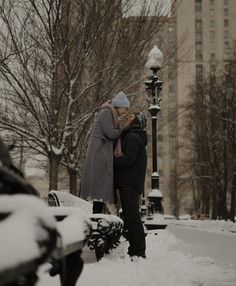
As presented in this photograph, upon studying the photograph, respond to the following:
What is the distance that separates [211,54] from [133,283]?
105332mm

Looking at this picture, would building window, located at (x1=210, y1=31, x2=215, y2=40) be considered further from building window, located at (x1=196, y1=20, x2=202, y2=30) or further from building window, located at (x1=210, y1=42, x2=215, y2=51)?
building window, located at (x1=196, y1=20, x2=202, y2=30)

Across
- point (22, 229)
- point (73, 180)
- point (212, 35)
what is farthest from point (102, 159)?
point (212, 35)

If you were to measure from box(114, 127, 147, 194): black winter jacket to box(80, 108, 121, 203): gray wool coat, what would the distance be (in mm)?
149

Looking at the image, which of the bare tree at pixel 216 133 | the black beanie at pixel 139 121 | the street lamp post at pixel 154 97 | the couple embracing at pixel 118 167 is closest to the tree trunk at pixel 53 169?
the street lamp post at pixel 154 97

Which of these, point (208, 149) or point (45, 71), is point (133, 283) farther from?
point (208, 149)

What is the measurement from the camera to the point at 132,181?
23.3ft

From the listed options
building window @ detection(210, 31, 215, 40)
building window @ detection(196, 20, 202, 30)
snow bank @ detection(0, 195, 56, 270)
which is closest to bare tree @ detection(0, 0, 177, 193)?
snow bank @ detection(0, 195, 56, 270)

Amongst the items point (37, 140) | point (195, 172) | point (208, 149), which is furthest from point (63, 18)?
point (195, 172)

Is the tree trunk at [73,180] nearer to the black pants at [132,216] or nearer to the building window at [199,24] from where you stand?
the black pants at [132,216]

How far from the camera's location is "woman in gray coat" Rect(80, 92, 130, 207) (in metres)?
7.05

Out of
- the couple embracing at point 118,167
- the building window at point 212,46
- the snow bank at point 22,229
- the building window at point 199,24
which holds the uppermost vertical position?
the building window at point 199,24

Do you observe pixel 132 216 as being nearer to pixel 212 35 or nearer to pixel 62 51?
pixel 62 51

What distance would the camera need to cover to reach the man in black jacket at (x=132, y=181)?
7086 millimetres

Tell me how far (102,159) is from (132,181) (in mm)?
Result: 463
